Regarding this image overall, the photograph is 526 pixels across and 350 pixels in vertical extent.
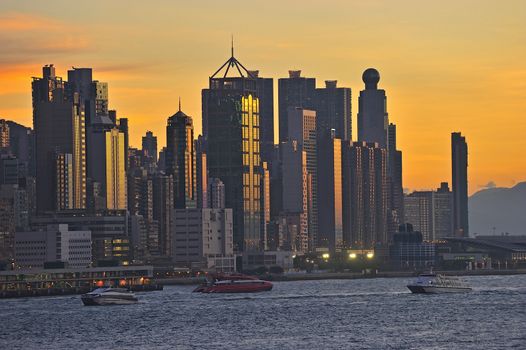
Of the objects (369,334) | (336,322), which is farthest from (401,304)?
(369,334)

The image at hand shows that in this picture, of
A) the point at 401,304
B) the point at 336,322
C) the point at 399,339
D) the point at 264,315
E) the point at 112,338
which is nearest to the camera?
the point at 399,339

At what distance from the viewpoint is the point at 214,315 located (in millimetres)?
171000

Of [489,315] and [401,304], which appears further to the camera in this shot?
[401,304]

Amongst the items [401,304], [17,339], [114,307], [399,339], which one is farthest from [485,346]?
[114,307]

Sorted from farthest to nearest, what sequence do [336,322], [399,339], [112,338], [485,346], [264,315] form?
[264,315], [336,322], [112,338], [399,339], [485,346]

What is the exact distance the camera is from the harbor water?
125 m

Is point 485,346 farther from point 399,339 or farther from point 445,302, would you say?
point 445,302

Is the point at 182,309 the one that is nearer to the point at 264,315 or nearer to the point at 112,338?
the point at 264,315

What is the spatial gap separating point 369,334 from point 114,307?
69.4 m

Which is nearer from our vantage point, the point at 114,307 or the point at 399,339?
the point at 399,339

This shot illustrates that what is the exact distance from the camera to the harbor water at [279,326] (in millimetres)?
125188

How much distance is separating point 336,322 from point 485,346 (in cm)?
3480

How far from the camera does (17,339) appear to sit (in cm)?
13788

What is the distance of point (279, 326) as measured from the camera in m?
146
